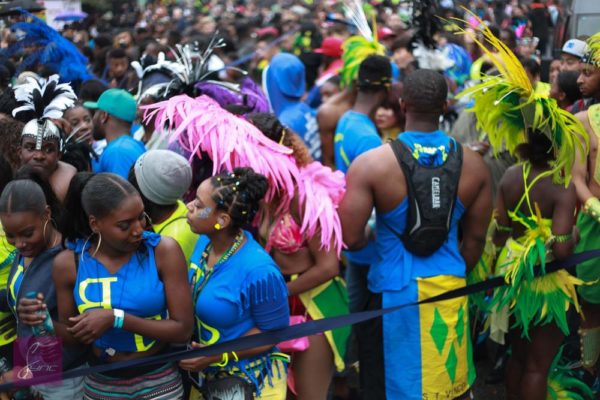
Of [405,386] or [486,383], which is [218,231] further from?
[486,383]

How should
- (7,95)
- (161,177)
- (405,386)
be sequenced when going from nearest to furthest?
(161,177)
(405,386)
(7,95)

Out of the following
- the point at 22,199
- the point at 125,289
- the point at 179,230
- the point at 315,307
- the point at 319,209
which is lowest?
the point at 315,307

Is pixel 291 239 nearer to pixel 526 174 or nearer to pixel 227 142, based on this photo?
pixel 227 142

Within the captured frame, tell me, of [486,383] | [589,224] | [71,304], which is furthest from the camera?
[486,383]

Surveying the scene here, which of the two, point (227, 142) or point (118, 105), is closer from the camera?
point (227, 142)

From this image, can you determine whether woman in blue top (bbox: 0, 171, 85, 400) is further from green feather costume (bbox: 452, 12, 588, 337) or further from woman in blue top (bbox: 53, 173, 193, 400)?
green feather costume (bbox: 452, 12, 588, 337)

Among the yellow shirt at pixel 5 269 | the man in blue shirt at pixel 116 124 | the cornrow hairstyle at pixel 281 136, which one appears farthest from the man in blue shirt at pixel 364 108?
the yellow shirt at pixel 5 269

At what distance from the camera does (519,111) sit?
4.27 metres

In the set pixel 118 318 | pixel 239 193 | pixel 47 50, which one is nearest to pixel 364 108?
pixel 239 193

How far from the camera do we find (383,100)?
6.07m

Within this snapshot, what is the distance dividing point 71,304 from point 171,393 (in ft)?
1.83

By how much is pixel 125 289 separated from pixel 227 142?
126 cm

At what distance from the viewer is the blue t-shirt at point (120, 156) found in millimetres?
4914

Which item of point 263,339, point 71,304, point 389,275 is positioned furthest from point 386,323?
point 71,304
